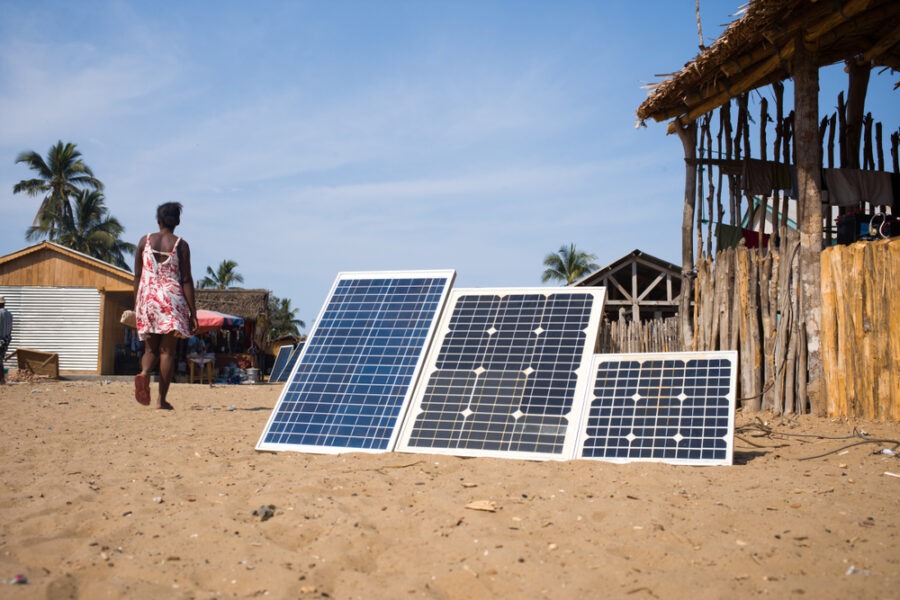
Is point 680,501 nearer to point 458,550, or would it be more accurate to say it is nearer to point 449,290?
point 458,550

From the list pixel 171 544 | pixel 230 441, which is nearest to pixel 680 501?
pixel 171 544

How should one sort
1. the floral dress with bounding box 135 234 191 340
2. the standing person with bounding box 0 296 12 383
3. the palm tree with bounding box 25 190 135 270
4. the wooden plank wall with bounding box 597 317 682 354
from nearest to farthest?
1. the floral dress with bounding box 135 234 191 340
2. the standing person with bounding box 0 296 12 383
3. the wooden plank wall with bounding box 597 317 682 354
4. the palm tree with bounding box 25 190 135 270

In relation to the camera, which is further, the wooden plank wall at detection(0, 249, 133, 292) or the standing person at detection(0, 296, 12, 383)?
the wooden plank wall at detection(0, 249, 133, 292)

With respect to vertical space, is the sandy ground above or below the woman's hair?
below

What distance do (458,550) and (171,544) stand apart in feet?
4.17

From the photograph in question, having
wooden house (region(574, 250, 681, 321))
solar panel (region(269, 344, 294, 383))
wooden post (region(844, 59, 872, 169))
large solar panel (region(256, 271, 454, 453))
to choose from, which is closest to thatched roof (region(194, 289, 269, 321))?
solar panel (region(269, 344, 294, 383))

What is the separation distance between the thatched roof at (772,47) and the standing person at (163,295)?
6594 millimetres

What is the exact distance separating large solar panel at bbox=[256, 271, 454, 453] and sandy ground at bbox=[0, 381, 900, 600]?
0.30m

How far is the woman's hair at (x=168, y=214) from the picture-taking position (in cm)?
713

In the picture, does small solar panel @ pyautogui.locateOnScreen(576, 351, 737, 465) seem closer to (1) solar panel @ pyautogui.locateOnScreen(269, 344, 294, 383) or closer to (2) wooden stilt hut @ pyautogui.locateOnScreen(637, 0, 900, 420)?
(2) wooden stilt hut @ pyautogui.locateOnScreen(637, 0, 900, 420)

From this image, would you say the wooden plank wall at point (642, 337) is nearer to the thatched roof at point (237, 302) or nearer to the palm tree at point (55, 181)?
the thatched roof at point (237, 302)

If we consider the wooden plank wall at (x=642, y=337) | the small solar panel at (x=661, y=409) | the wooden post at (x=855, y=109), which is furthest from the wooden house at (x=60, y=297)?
the small solar panel at (x=661, y=409)

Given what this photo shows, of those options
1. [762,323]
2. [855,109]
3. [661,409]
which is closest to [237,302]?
[855,109]

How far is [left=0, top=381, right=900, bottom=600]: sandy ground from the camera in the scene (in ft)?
9.21
